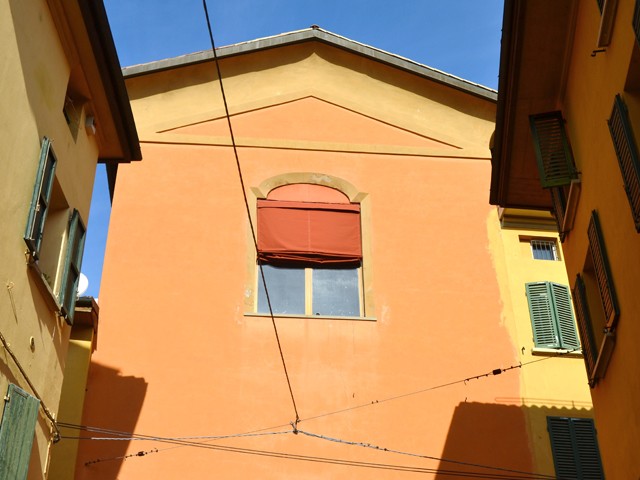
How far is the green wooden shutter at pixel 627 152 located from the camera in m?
7.02

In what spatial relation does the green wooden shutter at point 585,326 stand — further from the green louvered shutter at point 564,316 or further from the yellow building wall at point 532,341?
the green louvered shutter at point 564,316

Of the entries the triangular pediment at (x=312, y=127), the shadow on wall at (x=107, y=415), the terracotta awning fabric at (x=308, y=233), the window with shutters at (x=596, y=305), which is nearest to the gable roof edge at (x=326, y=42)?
the triangular pediment at (x=312, y=127)

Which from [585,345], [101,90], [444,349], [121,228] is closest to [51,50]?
[101,90]

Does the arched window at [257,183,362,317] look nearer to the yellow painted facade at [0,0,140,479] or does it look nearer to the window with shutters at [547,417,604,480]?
the window with shutters at [547,417,604,480]

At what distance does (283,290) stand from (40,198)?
220 inches

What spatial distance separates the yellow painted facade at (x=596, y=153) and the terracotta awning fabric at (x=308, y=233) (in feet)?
10.1

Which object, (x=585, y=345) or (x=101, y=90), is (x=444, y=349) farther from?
(x=101, y=90)

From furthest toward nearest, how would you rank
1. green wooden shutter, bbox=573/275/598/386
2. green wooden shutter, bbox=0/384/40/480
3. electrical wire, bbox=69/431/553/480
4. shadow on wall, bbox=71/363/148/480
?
electrical wire, bbox=69/431/553/480, shadow on wall, bbox=71/363/148/480, green wooden shutter, bbox=573/275/598/386, green wooden shutter, bbox=0/384/40/480

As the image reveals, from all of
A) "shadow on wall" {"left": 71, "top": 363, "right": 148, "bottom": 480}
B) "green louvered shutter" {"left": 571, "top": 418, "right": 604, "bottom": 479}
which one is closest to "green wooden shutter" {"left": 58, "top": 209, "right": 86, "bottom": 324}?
"shadow on wall" {"left": 71, "top": 363, "right": 148, "bottom": 480}

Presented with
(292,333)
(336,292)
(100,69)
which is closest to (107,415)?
(292,333)

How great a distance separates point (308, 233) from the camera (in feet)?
45.6

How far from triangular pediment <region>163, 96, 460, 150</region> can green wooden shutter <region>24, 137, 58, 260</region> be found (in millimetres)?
6548

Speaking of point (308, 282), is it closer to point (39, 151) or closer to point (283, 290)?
point (283, 290)

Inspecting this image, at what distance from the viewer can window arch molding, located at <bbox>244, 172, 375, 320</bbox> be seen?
43.4 ft
